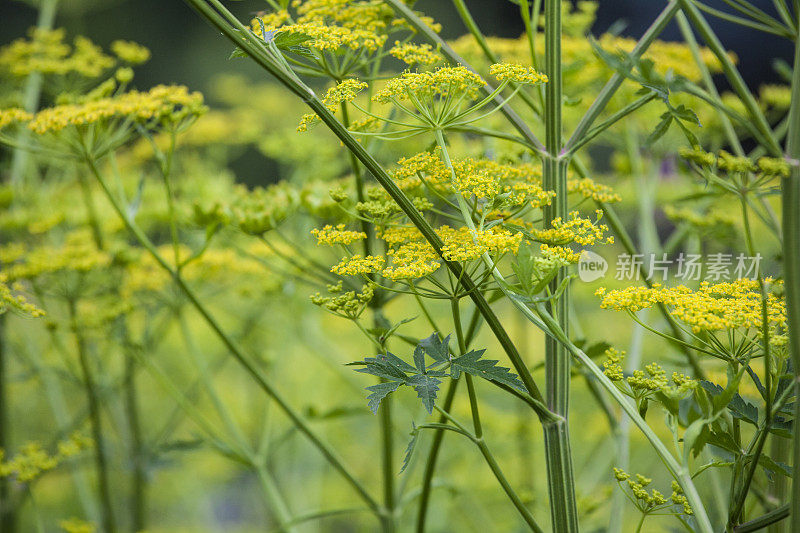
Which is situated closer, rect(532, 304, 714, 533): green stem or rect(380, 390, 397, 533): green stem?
rect(532, 304, 714, 533): green stem

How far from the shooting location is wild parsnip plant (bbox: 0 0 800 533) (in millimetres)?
529

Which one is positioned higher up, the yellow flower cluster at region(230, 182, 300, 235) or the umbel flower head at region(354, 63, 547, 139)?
the umbel flower head at region(354, 63, 547, 139)

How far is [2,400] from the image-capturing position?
116 cm

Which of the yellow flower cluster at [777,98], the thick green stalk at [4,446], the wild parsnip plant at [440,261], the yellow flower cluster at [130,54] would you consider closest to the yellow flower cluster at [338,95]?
the wild parsnip plant at [440,261]

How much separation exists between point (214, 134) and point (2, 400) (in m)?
0.81

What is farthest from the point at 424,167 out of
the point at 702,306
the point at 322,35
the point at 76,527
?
the point at 76,527

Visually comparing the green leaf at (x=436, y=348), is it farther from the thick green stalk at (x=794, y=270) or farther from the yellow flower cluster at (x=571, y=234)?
the thick green stalk at (x=794, y=270)

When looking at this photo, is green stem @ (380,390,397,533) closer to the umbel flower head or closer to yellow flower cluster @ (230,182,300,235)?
yellow flower cluster @ (230,182,300,235)

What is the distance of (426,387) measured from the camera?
0.51m

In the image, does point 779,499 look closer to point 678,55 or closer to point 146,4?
point 678,55

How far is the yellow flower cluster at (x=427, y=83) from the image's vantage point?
1.82 feet

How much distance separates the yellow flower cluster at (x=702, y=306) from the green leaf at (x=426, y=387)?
0.50 feet

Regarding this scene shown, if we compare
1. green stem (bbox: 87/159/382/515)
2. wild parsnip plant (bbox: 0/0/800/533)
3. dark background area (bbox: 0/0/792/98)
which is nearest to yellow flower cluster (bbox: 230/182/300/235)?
wild parsnip plant (bbox: 0/0/800/533)

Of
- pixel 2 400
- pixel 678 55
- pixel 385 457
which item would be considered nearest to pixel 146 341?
pixel 2 400
